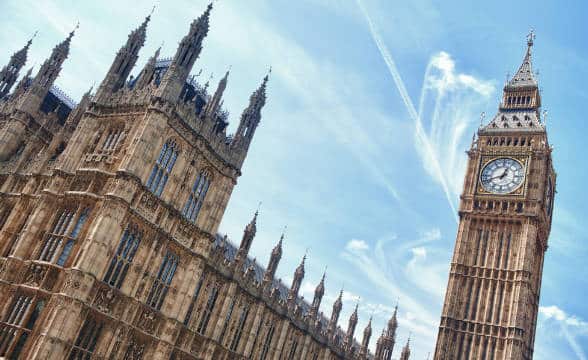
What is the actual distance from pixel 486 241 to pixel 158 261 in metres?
55.4

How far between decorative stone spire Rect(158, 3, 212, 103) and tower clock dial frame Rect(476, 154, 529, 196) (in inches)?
2143

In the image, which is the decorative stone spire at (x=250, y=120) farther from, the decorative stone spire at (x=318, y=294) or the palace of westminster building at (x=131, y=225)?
the decorative stone spire at (x=318, y=294)

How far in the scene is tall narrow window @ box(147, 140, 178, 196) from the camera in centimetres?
3881

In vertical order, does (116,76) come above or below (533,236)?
below

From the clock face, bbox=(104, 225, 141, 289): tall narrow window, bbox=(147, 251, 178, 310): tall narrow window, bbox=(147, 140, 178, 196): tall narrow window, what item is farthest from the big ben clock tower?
bbox=(104, 225, 141, 289): tall narrow window

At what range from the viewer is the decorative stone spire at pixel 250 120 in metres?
46.1

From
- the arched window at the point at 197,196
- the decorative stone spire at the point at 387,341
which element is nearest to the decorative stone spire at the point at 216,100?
the arched window at the point at 197,196

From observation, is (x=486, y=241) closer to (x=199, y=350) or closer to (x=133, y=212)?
(x=199, y=350)

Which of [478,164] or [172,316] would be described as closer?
[172,316]

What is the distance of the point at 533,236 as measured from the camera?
7806 cm

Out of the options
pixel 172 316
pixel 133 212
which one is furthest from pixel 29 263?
pixel 172 316

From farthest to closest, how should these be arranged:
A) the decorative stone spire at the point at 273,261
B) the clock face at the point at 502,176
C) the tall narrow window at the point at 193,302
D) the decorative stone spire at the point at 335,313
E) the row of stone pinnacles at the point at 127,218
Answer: the clock face at the point at 502,176
the decorative stone spire at the point at 335,313
the decorative stone spire at the point at 273,261
the tall narrow window at the point at 193,302
the row of stone pinnacles at the point at 127,218

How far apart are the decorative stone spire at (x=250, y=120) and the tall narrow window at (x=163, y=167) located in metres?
6.32

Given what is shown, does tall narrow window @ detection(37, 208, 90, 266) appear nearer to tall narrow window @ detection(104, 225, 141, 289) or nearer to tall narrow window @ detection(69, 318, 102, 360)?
tall narrow window @ detection(104, 225, 141, 289)
